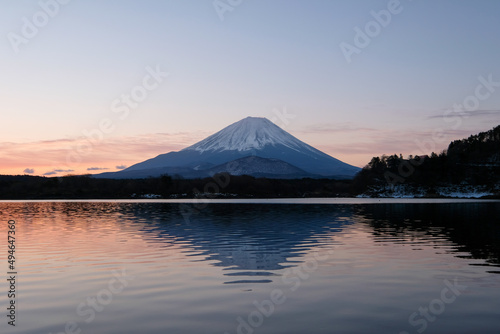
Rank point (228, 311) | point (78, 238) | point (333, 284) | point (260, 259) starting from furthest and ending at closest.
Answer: point (78, 238) → point (260, 259) → point (333, 284) → point (228, 311)

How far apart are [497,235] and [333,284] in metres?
24.7

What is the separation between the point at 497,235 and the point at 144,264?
27.7 meters

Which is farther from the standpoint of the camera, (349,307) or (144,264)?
(144,264)

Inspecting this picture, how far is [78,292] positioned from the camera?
1820 centimetres

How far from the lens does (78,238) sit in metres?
37.8

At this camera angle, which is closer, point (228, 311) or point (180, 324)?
point (180, 324)

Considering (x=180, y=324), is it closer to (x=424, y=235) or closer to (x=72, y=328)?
(x=72, y=328)


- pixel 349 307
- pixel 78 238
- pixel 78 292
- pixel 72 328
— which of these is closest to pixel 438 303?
pixel 349 307

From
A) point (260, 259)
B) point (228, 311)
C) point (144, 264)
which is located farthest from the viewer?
point (260, 259)

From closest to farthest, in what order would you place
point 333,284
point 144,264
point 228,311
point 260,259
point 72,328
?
point 72,328 → point 228,311 → point 333,284 → point 144,264 → point 260,259

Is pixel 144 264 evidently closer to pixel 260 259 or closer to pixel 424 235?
pixel 260 259

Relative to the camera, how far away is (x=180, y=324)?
45.1 ft

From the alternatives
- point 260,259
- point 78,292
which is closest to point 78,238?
point 260,259

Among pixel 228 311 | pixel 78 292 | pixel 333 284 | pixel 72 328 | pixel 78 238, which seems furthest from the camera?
pixel 78 238
